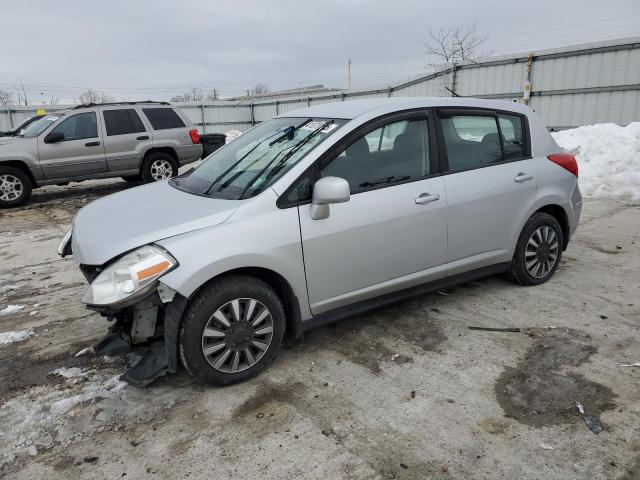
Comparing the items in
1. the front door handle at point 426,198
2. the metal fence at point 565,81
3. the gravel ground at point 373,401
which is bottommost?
the gravel ground at point 373,401

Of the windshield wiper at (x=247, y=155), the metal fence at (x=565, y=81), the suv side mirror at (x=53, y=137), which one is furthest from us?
the metal fence at (x=565, y=81)

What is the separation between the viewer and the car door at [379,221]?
3.34 m

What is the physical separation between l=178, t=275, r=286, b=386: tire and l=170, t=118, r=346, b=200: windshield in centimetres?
66

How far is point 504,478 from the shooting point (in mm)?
2350

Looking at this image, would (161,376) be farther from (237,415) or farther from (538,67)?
(538,67)

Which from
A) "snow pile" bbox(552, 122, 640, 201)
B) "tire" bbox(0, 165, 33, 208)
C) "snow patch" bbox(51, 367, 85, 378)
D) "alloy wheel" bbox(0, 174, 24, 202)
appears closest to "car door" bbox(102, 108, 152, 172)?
"tire" bbox(0, 165, 33, 208)

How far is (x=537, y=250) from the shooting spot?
455cm

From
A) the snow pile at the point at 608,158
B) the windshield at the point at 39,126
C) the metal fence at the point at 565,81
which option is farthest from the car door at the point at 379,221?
the windshield at the point at 39,126

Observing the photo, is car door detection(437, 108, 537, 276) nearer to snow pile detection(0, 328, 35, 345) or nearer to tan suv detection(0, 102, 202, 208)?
snow pile detection(0, 328, 35, 345)

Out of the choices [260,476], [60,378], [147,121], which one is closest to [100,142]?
[147,121]

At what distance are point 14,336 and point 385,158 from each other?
3274 mm

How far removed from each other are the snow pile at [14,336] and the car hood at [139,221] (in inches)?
43.2

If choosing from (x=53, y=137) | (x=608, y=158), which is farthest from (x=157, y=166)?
(x=608, y=158)

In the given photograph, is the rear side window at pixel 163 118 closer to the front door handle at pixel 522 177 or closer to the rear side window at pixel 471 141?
the rear side window at pixel 471 141
